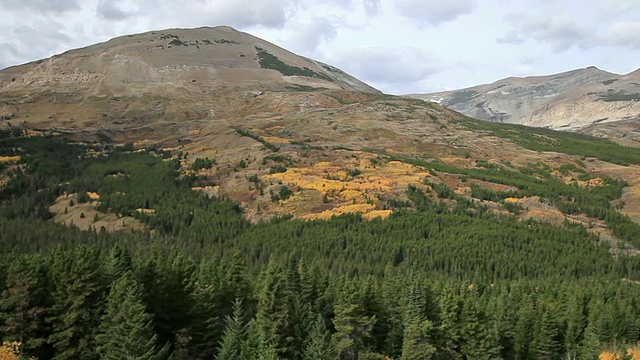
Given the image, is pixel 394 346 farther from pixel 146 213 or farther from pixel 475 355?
pixel 146 213

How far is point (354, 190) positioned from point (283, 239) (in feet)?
153

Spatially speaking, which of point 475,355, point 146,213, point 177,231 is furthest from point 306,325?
point 146,213

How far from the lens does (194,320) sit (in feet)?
196

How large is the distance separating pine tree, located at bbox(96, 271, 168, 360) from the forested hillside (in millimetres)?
180

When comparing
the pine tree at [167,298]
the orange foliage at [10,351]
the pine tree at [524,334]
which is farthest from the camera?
the pine tree at [524,334]

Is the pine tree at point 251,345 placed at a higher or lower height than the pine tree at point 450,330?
higher

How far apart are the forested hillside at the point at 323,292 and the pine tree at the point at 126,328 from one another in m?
0.18

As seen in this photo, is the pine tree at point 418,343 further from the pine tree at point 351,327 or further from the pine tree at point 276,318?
the pine tree at point 276,318

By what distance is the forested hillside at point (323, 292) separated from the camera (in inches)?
2046

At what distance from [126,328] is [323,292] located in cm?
3402

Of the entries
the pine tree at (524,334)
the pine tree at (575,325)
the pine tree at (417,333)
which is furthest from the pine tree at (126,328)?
the pine tree at (575,325)

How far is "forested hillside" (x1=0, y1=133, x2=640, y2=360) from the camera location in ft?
171

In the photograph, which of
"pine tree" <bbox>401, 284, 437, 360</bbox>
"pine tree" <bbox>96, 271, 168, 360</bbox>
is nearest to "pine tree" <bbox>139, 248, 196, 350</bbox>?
"pine tree" <bbox>96, 271, 168, 360</bbox>

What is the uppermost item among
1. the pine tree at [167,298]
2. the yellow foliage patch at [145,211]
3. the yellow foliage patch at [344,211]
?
the pine tree at [167,298]
